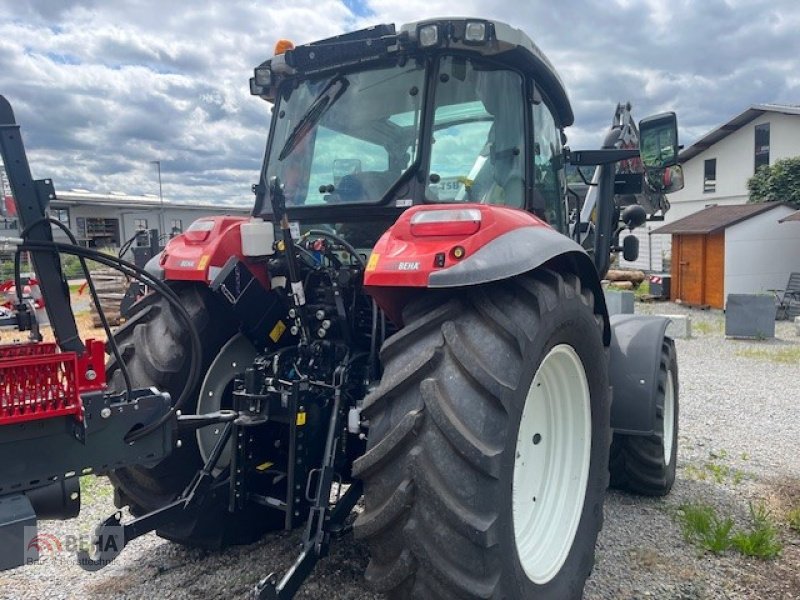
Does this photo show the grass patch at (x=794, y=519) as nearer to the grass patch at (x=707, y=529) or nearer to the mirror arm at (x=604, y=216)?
the grass patch at (x=707, y=529)

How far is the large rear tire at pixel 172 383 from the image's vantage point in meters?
3.03

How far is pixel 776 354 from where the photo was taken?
33.7 ft

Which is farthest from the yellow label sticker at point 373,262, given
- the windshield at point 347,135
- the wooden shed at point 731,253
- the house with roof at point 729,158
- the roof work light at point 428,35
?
the house with roof at point 729,158

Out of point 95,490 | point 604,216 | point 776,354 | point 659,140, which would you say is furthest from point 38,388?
point 776,354

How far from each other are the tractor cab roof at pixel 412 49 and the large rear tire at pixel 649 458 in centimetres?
195

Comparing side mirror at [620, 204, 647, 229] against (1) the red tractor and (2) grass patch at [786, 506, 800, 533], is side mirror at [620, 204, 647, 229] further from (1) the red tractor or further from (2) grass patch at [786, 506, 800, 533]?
(2) grass patch at [786, 506, 800, 533]

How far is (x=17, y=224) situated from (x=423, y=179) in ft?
5.16

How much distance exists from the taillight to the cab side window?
3.82ft

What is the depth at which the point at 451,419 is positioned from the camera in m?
2.04

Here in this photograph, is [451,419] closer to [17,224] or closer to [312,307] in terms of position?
[312,307]

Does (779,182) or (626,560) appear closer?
(626,560)

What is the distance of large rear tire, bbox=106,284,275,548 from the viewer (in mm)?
3029

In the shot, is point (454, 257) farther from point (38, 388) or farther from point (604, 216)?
point (604, 216)

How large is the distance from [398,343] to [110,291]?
1319 centimetres
